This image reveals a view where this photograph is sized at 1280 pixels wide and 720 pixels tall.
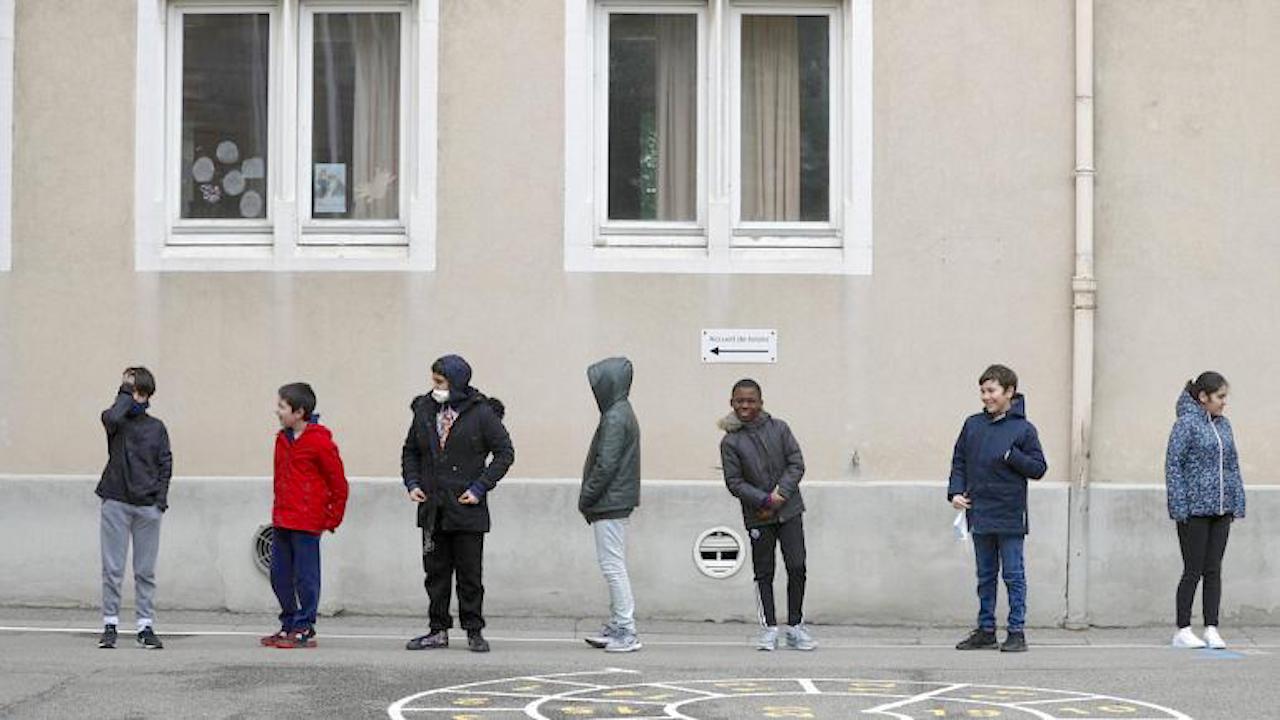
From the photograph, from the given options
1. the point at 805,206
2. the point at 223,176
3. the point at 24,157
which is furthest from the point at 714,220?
the point at 24,157

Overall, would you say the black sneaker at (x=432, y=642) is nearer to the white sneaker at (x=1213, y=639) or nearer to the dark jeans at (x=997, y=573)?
the dark jeans at (x=997, y=573)

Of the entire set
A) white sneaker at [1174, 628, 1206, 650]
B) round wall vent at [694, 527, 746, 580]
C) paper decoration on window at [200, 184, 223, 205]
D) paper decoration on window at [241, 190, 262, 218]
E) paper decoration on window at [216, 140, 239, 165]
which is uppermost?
paper decoration on window at [216, 140, 239, 165]

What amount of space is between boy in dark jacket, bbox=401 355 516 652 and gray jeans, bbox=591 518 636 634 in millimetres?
736

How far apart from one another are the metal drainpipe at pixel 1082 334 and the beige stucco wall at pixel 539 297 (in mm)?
112

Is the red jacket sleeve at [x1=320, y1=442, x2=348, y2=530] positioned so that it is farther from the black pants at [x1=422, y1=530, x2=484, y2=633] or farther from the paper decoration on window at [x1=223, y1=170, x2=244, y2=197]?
the paper decoration on window at [x1=223, y1=170, x2=244, y2=197]

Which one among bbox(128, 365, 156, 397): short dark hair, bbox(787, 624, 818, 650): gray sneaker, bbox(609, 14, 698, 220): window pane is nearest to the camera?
bbox(128, 365, 156, 397): short dark hair

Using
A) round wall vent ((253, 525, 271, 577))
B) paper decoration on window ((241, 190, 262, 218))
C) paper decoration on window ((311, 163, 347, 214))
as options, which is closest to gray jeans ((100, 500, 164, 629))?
round wall vent ((253, 525, 271, 577))

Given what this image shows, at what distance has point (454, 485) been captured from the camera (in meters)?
13.6

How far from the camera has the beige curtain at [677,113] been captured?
16.4 meters

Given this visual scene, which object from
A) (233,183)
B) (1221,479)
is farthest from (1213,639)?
(233,183)

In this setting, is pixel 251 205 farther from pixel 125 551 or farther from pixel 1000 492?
pixel 1000 492

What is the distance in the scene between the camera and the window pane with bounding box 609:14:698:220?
16344mm

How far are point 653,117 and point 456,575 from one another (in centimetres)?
428

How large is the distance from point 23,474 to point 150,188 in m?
2.17
